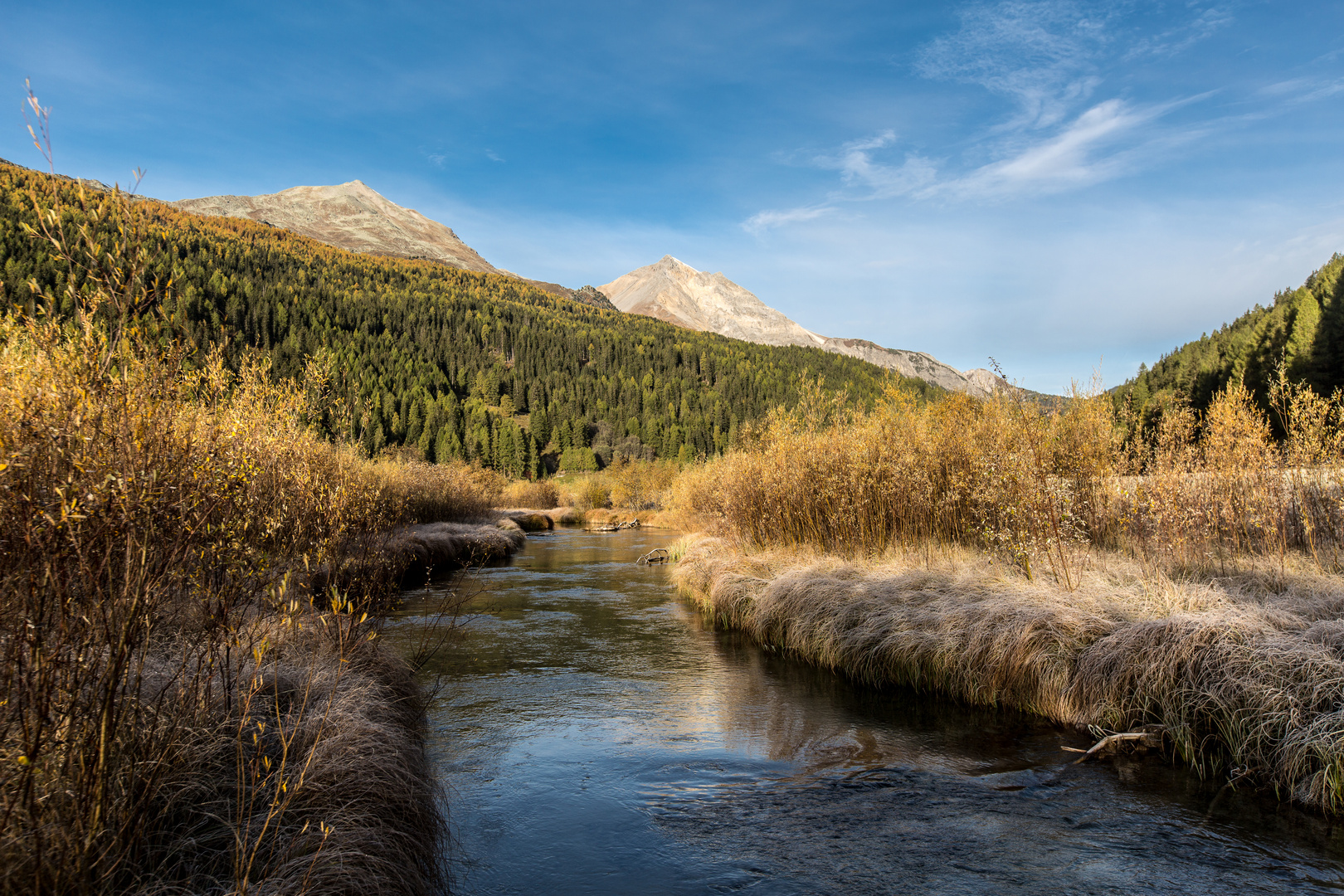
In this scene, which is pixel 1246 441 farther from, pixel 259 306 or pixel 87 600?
pixel 259 306

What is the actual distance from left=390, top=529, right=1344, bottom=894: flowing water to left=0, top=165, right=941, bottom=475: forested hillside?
71613 millimetres

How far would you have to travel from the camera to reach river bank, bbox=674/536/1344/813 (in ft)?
20.1

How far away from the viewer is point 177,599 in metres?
6.84

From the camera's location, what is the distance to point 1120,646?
7.46 metres

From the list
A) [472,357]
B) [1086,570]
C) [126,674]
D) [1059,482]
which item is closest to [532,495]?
[1059,482]

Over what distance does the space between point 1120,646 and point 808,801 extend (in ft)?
13.0

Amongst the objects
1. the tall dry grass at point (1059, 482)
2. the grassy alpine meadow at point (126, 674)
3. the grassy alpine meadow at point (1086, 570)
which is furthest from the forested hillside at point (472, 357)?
the grassy alpine meadow at point (126, 674)

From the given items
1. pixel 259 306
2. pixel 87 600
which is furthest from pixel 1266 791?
pixel 259 306

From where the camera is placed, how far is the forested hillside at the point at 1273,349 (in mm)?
43344

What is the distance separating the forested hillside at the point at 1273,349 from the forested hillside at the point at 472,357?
25.4 metres

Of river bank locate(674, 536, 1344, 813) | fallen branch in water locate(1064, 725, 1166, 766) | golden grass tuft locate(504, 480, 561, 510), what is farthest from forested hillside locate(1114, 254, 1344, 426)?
golden grass tuft locate(504, 480, 561, 510)

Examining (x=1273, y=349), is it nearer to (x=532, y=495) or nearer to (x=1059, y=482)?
(x=1059, y=482)

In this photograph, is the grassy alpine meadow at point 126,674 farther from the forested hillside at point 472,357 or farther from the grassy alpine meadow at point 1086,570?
the forested hillside at point 472,357

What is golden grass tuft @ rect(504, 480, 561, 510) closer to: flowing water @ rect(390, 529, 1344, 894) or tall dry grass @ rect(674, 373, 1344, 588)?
tall dry grass @ rect(674, 373, 1344, 588)
